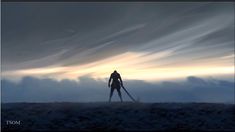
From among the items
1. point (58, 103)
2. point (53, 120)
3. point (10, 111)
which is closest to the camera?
point (53, 120)

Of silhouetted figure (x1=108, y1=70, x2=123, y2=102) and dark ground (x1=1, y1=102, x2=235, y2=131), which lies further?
silhouetted figure (x1=108, y1=70, x2=123, y2=102)

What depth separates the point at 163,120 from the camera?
101ft

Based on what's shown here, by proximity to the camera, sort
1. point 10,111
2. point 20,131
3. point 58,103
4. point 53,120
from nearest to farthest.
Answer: point 20,131
point 53,120
point 10,111
point 58,103

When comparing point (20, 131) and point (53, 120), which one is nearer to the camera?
point (20, 131)

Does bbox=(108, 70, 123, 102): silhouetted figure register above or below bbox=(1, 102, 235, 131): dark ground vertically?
above

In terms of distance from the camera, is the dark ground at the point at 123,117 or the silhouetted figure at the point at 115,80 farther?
the silhouetted figure at the point at 115,80

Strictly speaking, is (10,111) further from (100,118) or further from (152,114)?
(152,114)

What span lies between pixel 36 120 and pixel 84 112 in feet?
11.0

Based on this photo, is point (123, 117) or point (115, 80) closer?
point (123, 117)

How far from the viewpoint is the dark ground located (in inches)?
1171

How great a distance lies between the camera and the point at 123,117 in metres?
31.3

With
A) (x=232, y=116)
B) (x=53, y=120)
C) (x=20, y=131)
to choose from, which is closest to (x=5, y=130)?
(x=20, y=131)

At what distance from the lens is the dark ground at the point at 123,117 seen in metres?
29.8

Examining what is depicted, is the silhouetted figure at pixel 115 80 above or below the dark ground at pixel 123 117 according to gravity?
above
